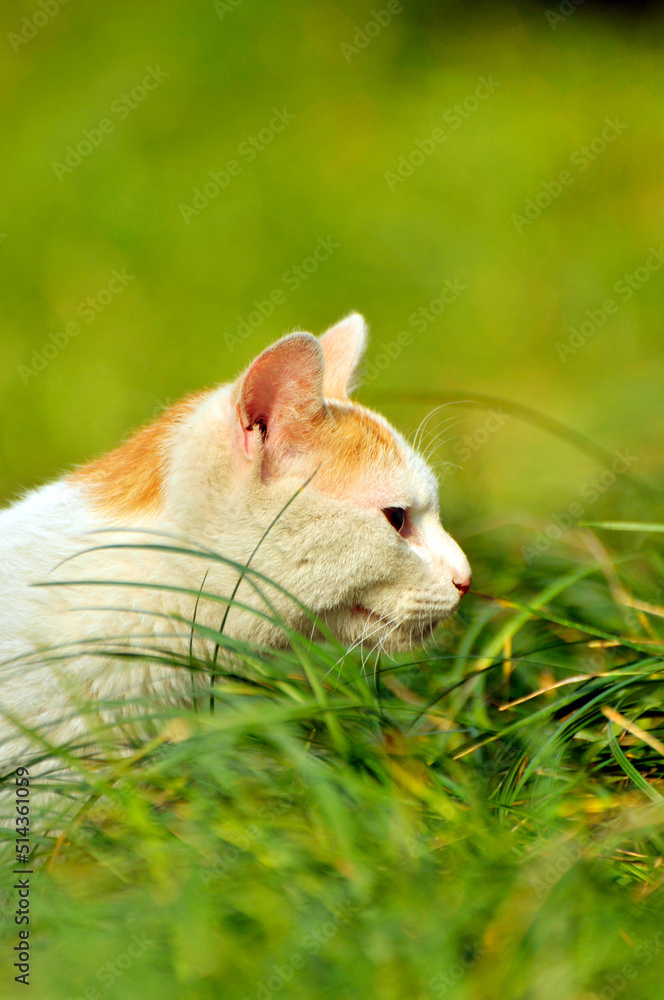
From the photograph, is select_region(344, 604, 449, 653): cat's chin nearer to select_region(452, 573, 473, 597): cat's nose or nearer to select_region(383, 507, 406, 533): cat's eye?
select_region(452, 573, 473, 597): cat's nose

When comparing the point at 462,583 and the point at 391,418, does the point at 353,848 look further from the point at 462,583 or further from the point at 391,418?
the point at 391,418

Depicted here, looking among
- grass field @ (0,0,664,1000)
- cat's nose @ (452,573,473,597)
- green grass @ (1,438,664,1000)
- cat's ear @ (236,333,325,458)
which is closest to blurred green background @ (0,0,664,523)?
grass field @ (0,0,664,1000)

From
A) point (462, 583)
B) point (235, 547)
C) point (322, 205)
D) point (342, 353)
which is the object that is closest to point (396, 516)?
point (462, 583)

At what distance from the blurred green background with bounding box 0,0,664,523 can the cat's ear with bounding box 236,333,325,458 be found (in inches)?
117

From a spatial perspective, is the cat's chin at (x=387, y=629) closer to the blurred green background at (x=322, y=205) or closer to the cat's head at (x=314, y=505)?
the cat's head at (x=314, y=505)

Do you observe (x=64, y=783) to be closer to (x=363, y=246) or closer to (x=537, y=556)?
(x=537, y=556)

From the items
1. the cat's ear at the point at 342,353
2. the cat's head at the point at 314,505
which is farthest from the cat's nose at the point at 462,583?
the cat's ear at the point at 342,353

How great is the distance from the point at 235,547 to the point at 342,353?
0.83 m

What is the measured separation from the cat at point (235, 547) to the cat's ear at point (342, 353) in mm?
344

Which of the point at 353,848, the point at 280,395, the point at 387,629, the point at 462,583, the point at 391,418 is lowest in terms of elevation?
the point at 353,848

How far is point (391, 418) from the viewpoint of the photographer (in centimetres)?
564

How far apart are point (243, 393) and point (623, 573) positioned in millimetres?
1254

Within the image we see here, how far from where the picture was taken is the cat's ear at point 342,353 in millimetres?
2605

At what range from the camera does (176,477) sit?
7.07ft
